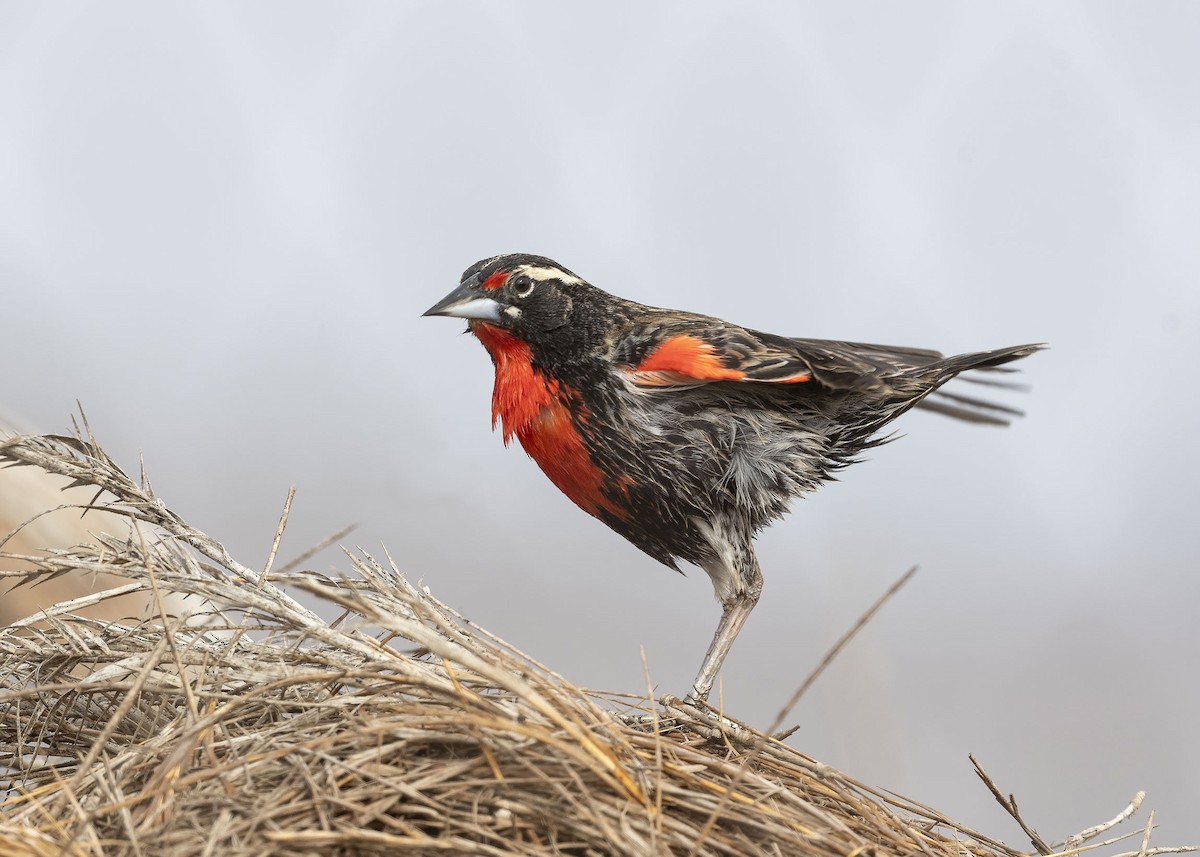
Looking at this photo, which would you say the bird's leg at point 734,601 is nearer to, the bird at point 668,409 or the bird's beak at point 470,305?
the bird at point 668,409

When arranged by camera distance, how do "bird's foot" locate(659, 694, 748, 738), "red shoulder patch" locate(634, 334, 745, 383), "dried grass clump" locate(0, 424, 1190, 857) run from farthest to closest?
"red shoulder patch" locate(634, 334, 745, 383) → "bird's foot" locate(659, 694, 748, 738) → "dried grass clump" locate(0, 424, 1190, 857)

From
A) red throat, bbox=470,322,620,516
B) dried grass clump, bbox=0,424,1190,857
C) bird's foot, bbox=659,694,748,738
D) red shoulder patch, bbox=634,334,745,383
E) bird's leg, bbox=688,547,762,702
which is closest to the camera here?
dried grass clump, bbox=0,424,1190,857

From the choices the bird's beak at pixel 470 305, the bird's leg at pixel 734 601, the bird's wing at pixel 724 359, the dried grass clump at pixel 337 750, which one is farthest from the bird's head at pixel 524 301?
the dried grass clump at pixel 337 750

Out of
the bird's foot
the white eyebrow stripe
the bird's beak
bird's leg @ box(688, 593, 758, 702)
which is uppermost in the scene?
the white eyebrow stripe

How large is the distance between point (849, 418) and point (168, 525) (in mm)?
1948

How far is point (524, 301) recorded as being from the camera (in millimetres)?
3211

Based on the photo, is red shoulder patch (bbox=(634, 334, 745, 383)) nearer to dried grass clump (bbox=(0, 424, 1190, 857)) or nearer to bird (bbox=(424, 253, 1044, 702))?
bird (bbox=(424, 253, 1044, 702))

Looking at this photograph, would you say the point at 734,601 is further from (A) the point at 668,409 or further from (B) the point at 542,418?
(B) the point at 542,418

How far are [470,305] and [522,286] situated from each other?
6.7 inches

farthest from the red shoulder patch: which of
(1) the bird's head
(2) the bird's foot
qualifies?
(2) the bird's foot

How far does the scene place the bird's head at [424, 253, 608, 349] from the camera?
3.19 metres

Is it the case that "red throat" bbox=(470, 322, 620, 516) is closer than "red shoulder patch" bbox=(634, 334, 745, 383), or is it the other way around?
"red shoulder patch" bbox=(634, 334, 745, 383)

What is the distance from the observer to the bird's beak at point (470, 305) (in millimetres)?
3105

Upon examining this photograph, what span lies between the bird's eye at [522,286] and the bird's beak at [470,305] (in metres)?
0.07
